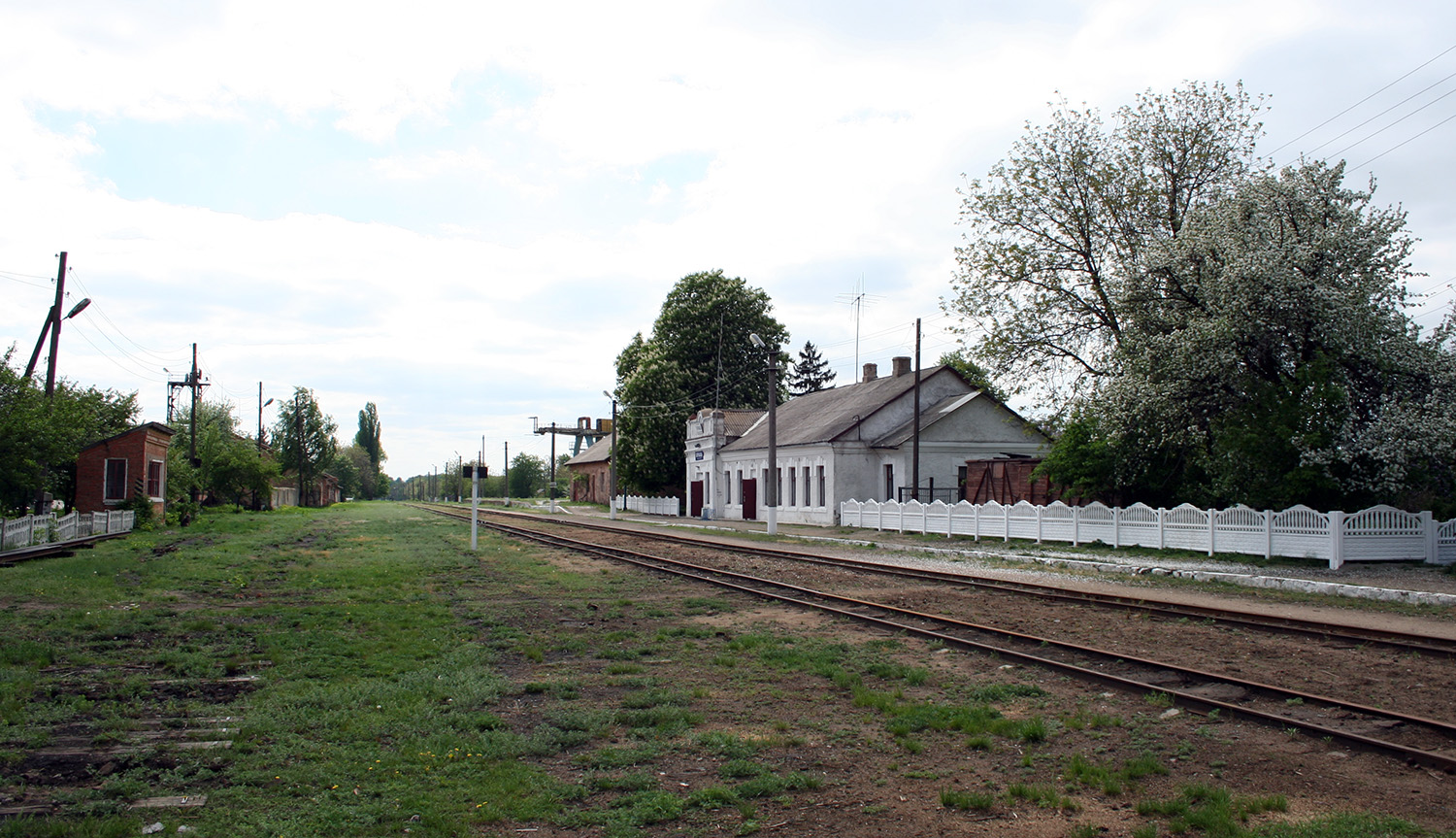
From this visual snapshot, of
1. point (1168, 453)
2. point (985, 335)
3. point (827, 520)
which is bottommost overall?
point (827, 520)

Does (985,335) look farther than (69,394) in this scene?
Yes

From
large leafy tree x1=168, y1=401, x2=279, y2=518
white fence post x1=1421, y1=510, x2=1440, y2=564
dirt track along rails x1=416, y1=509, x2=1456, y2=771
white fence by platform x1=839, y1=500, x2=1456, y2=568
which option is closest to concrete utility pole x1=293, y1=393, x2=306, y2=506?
large leafy tree x1=168, y1=401, x2=279, y2=518

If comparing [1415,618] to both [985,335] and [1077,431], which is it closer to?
[1077,431]

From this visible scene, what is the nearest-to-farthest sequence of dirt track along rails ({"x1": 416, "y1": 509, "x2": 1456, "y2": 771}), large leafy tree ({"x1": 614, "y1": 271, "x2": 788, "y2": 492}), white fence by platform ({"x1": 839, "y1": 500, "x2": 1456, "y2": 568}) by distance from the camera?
dirt track along rails ({"x1": 416, "y1": 509, "x2": 1456, "y2": 771}), white fence by platform ({"x1": 839, "y1": 500, "x2": 1456, "y2": 568}), large leafy tree ({"x1": 614, "y1": 271, "x2": 788, "y2": 492})

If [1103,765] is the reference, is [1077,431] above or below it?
above

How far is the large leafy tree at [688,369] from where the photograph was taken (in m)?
60.1

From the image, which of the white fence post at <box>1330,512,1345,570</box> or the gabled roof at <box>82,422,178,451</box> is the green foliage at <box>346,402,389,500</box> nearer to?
the gabled roof at <box>82,422,178,451</box>

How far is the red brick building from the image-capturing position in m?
33.0

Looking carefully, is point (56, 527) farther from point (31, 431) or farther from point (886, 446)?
point (886, 446)

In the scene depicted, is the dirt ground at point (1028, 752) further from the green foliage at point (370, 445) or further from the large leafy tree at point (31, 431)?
the green foliage at point (370, 445)

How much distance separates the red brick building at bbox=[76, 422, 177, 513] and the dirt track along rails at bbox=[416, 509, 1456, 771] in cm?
2875

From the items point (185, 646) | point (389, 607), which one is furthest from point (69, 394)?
point (185, 646)

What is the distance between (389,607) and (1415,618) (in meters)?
14.6

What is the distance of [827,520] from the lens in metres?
40.9
